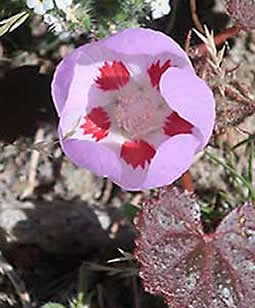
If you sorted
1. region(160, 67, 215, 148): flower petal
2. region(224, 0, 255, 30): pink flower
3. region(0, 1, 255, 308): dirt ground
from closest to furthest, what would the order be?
1. region(160, 67, 215, 148): flower petal
2. region(224, 0, 255, 30): pink flower
3. region(0, 1, 255, 308): dirt ground

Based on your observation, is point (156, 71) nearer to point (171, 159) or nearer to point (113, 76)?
point (113, 76)

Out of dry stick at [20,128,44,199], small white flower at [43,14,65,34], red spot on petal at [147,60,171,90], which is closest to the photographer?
red spot on petal at [147,60,171,90]

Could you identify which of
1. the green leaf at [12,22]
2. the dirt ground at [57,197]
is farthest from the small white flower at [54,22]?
the dirt ground at [57,197]

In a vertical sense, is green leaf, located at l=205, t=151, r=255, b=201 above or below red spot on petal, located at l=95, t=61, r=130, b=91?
below

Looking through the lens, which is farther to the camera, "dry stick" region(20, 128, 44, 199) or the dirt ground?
"dry stick" region(20, 128, 44, 199)

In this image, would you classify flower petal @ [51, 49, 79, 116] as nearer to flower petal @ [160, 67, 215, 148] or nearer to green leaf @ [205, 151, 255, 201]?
flower petal @ [160, 67, 215, 148]

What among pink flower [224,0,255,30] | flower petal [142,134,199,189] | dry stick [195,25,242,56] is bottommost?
dry stick [195,25,242,56]

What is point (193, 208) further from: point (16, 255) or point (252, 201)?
point (16, 255)

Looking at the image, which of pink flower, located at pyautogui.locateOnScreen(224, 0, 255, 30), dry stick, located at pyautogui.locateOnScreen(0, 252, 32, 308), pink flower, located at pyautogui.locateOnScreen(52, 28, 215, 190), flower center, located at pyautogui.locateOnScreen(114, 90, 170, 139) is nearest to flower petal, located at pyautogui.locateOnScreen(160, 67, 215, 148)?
pink flower, located at pyautogui.locateOnScreen(52, 28, 215, 190)
